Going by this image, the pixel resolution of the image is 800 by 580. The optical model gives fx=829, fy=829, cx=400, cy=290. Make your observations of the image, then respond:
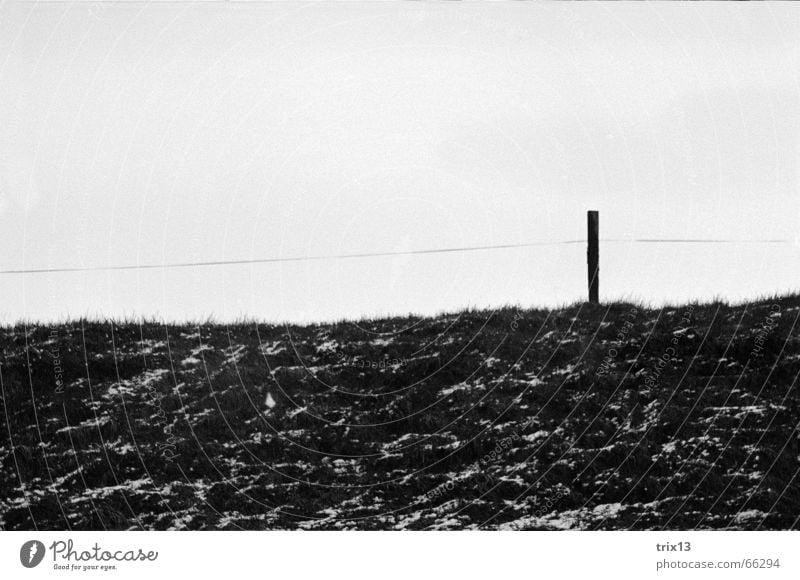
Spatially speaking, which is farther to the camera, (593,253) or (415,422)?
(593,253)

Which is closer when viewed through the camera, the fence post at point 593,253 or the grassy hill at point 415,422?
the grassy hill at point 415,422

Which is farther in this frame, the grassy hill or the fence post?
the fence post

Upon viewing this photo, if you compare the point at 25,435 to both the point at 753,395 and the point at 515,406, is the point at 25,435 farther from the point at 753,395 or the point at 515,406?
the point at 753,395

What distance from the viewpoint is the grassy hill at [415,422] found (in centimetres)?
800

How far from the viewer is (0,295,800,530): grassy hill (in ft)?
26.2

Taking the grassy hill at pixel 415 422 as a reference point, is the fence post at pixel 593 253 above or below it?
above

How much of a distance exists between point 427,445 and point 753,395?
3543 mm

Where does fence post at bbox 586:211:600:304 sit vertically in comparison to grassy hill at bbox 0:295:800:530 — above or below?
above

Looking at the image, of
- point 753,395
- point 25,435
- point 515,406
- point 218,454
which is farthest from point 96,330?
point 753,395

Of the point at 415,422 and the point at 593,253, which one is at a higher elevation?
the point at 593,253

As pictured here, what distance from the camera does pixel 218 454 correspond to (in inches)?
344

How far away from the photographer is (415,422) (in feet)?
29.7
